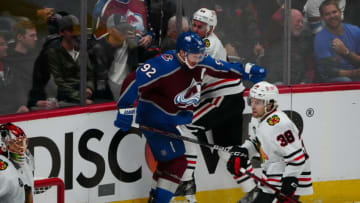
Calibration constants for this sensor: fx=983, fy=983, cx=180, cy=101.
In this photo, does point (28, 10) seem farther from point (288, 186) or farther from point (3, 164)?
point (288, 186)

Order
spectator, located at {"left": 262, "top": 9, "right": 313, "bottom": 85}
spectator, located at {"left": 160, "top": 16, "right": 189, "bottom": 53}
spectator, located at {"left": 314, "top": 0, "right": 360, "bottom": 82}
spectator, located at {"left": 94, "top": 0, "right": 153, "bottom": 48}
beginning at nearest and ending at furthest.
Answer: spectator, located at {"left": 94, "top": 0, "right": 153, "bottom": 48} → spectator, located at {"left": 160, "top": 16, "right": 189, "bottom": 53} → spectator, located at {"left": 262, "top": 9, "right": 313, "bottom": 85} → spectator, located at {"left": 314, "top": 0, "right": 360, "bottom": 82}

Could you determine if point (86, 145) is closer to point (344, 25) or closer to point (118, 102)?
point (118, 102)

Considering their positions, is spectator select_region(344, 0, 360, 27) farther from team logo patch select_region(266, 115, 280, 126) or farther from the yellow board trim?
team logo patch select_region(266, 115, 280, 126)

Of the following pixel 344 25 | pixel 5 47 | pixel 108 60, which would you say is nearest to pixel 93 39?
pixel 108 60

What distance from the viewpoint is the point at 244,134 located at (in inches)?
277

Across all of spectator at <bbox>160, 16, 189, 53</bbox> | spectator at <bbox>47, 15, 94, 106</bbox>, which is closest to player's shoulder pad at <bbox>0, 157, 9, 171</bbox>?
spectator at <bbox>47, 15, 94, 106</bbox>

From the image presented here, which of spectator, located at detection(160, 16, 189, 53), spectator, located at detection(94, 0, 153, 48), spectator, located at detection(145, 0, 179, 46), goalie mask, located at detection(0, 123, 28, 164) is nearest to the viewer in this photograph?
goalie mask, located at detection(0, 123, 28, 164)

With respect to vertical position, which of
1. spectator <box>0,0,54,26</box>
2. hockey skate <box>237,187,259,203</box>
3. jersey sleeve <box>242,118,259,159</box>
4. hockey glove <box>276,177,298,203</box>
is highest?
spectator <box>0,0,54,26</box>

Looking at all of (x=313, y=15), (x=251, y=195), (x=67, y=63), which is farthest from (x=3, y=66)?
(x=313, y=15)

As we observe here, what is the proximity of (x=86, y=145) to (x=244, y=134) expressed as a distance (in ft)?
4.29

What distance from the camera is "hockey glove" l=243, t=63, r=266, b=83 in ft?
21.4

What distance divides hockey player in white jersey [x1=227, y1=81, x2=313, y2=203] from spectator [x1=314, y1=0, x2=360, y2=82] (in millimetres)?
1143

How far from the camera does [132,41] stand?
21.1ft

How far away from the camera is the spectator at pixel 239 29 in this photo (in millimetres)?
6879
